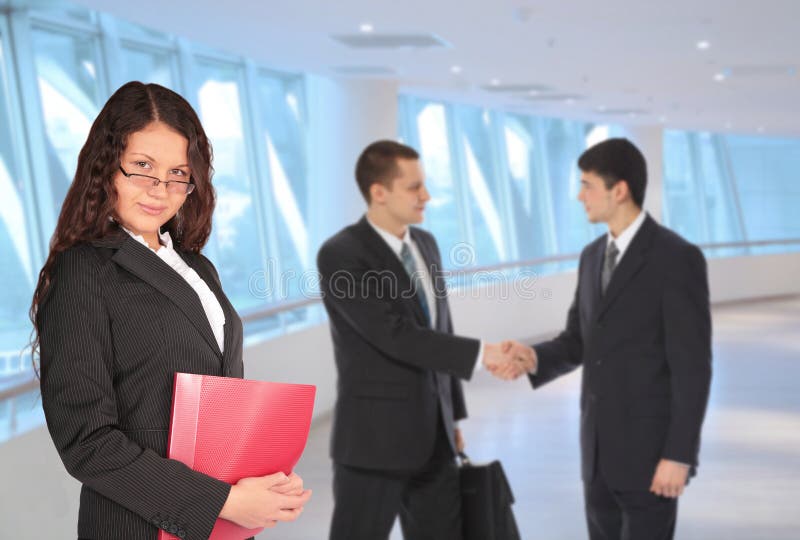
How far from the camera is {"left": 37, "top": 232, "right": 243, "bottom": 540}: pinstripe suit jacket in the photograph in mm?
1439

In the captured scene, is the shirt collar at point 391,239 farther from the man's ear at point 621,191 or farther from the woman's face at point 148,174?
the woman's face at point 148,174

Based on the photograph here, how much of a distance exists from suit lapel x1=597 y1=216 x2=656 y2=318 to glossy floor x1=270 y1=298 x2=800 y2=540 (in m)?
2.21

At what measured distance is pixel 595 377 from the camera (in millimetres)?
3094

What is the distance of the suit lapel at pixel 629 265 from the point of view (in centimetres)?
301

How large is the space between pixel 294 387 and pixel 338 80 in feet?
32.0

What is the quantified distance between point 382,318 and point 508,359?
0.69 metres

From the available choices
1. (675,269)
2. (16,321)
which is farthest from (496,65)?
(675,269)

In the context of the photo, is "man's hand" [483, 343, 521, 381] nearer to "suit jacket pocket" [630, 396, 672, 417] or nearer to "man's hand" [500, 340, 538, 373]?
"man's hand" [500, 340, 538, 373]

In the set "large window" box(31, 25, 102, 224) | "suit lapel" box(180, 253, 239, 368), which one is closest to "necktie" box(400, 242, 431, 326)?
"suit lapel" box(180, 253, 239, 368)

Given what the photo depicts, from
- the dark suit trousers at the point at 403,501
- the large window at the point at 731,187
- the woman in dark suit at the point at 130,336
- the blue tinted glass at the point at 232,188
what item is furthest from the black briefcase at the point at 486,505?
the large window at the point at 731,187

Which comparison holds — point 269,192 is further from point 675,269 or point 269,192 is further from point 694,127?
point 694,127

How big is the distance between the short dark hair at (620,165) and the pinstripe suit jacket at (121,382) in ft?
6.37

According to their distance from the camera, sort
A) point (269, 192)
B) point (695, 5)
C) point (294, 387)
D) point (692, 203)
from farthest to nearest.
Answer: point (692, 203), point (269, 192), point (695, 5), point (294, 387)

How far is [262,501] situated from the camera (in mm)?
1535
